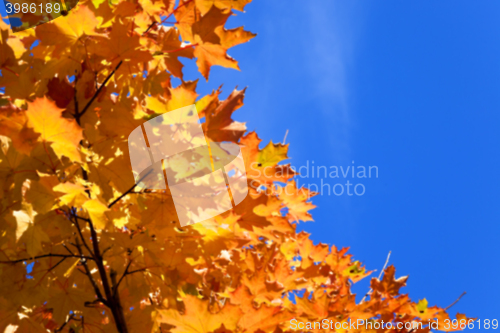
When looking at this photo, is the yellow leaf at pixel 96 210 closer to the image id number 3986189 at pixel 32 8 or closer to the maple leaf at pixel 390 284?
the image id number 3986189 at pixel 32 8

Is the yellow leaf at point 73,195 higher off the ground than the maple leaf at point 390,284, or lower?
lower

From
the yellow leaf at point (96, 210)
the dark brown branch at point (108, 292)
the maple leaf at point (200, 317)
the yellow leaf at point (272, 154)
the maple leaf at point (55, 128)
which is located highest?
the yellow leaf at point (272, 154)

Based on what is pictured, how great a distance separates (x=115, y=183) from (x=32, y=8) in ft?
3.07

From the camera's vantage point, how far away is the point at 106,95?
66.7 inches

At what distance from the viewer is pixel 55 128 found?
1.26m

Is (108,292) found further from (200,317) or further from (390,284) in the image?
(390,284)

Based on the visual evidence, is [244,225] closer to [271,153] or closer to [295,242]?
[271,153]

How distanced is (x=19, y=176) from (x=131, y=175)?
17.7 inches

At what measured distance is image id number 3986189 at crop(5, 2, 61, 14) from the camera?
1.47 m

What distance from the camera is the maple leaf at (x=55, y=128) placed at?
1.21 metres

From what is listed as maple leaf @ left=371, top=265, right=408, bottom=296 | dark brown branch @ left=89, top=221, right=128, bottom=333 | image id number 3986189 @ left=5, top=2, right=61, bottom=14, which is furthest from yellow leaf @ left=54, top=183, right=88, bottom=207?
maple leaf @ left=371, top=265, right=408, bottom=296
